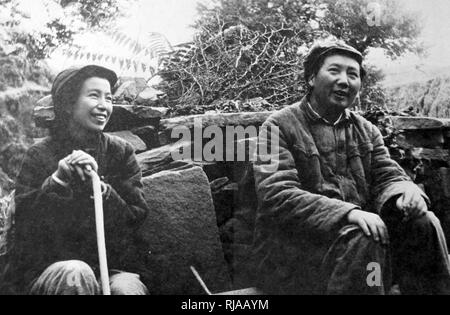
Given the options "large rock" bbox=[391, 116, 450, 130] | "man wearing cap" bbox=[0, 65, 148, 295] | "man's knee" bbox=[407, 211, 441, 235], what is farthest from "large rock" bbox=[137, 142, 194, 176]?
"large rock" bbox=[391, 116, 450, 130]

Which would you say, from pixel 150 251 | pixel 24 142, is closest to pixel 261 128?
pixel 150 251

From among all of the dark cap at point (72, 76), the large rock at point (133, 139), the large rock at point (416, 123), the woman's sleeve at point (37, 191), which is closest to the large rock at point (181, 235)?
the large rock at point (133, 139)

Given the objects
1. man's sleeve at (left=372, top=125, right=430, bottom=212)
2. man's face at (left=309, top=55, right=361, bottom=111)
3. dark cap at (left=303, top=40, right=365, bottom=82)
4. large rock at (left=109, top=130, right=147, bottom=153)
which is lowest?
man's sleeve at (left=372, top=125, right=430, bottom=212)

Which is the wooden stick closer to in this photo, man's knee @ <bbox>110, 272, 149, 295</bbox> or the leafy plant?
man's knee @ <bbox>110, 272, 149, 295</bbox>

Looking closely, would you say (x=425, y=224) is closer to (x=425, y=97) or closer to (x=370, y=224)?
(x=370, y=224)

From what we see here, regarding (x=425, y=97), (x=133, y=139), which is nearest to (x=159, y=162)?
(x=133, y=139)

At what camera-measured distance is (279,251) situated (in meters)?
3.86

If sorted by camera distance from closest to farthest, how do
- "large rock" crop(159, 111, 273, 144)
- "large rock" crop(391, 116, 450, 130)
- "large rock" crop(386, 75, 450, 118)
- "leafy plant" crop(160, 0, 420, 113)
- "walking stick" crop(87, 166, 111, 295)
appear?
"walking stick" crop(87, 166, 111, 295) → "large rock" crop(159, 111, 273, 144) → "large rock" crop(391, 116, 450, 130) → "leafy plant" crop(160, 0, 420, 113) → "large rock" crop(386, 75, 450, 118)

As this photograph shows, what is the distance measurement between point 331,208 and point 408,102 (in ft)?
6.23

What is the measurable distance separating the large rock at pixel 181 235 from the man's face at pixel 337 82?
3.20ft

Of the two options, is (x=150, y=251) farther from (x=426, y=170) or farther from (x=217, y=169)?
(x=426, y=170)

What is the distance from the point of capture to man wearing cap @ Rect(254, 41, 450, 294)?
3633 mm

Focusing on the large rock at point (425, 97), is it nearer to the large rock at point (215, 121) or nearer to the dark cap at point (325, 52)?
the dark cap at point (325, 52)

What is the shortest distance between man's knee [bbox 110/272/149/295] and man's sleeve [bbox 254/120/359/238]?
0.86 metres
